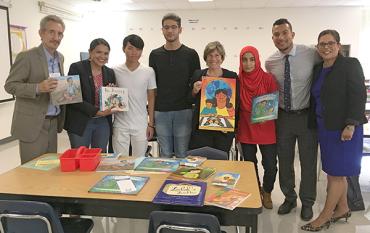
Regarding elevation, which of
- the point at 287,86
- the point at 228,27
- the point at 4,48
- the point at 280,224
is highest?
the point at 228,27

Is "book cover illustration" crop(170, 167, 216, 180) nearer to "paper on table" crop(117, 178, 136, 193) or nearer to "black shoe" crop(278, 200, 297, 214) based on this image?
"paper on table" crop(117, 178, 136, 193)

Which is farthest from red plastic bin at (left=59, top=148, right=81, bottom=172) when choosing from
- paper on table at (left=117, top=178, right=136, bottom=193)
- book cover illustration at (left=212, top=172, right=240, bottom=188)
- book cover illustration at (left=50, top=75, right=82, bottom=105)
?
book cover illustration at (left=212, top=172, right=240, bottom=188)

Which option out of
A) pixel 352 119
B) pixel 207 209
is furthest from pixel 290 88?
pixel 207 209

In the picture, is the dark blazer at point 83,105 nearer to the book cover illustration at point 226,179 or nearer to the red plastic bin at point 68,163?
the red plastic bin at point 68,163

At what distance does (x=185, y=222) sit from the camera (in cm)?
160

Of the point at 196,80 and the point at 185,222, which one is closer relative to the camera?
the point at 185,222

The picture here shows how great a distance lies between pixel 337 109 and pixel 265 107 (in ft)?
1.88

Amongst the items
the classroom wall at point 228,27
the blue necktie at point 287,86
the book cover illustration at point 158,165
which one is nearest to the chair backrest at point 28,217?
the book cover illustration at point 158,165

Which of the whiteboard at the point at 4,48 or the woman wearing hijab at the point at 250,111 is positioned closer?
the woman wearing hijab at the point at 250,111

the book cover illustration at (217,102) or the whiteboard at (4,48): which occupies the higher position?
the whiteboard at (4,48)

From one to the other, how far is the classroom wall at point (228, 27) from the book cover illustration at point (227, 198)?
7.18 m

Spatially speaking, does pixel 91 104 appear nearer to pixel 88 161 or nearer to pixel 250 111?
pixel 88 161

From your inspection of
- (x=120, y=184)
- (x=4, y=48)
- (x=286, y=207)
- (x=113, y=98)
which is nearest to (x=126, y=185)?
(x=120, y=184)

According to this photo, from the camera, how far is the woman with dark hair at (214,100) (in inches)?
107
